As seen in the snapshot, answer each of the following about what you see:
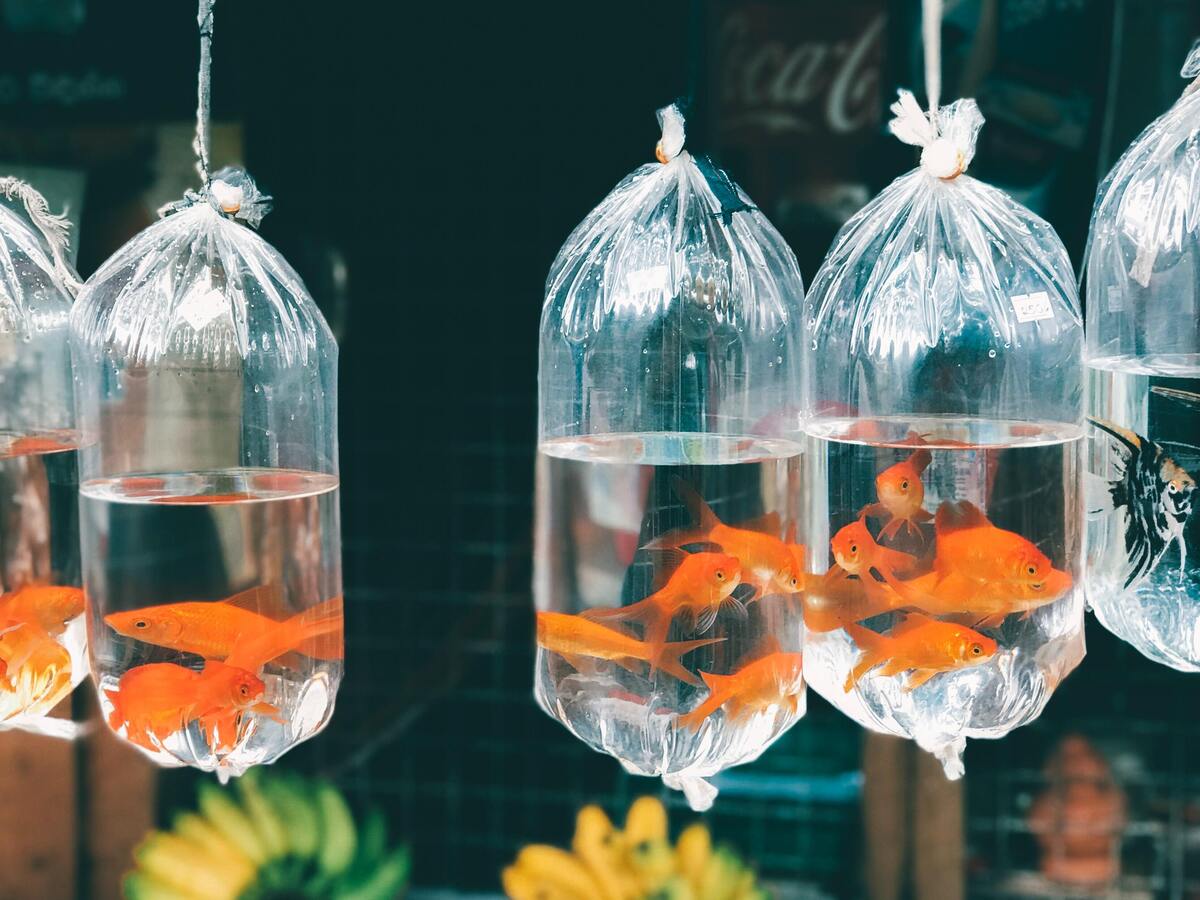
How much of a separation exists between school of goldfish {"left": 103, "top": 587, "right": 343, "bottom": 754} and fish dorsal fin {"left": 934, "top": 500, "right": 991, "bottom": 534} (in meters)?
0.76

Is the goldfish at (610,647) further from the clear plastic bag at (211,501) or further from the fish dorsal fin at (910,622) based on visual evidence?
the clear plastic bag at (211,501)

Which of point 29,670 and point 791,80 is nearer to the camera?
point 29,670

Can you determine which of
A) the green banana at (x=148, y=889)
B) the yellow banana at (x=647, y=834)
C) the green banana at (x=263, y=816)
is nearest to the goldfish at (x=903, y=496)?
the yellow banana at (x=647, y=834)

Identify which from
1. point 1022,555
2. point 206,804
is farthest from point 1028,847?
point 206,804

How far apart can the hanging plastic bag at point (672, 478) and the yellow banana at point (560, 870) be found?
1.10m

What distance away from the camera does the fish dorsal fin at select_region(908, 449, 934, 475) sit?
1585mm

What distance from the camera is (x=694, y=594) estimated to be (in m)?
1.59

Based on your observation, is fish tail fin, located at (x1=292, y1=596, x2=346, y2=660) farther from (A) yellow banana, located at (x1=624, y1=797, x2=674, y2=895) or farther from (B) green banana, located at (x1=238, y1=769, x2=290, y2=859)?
(B) green banana, located at (x1=238, y1=769, x2=290, y2=859)

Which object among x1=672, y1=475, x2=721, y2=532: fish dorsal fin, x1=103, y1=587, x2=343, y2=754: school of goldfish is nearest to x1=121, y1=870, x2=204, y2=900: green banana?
x1=103, y1=587, x2=343, y2=754: school of goldfish

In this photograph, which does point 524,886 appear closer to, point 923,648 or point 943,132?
point 923,648

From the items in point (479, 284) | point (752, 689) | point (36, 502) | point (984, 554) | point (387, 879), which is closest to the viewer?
point (984, 554)

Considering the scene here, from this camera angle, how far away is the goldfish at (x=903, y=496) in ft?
5.15

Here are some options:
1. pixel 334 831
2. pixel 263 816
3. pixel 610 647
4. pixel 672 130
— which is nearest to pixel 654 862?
pixel 334 831

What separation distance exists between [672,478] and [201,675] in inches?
22.3
